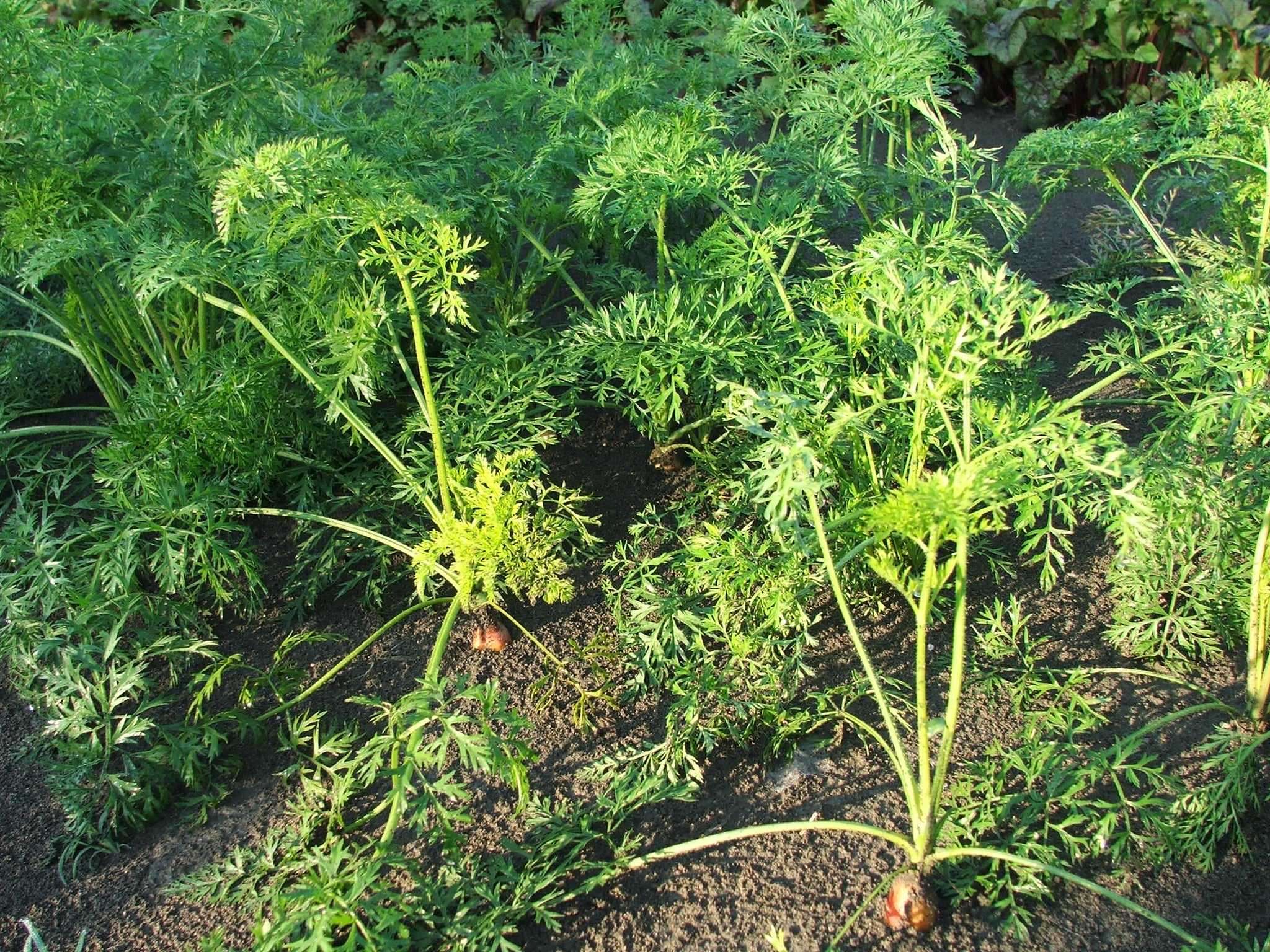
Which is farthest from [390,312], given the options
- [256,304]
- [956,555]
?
A: [956,555]

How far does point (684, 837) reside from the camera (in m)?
2.22

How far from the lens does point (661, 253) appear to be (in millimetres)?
2902

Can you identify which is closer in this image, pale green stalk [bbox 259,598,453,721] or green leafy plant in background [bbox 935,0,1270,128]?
pale green stalk [bbox 259,598,453,721]

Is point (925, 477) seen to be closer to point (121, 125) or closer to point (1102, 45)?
point (121, 125)

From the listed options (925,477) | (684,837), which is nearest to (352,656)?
(684,837)

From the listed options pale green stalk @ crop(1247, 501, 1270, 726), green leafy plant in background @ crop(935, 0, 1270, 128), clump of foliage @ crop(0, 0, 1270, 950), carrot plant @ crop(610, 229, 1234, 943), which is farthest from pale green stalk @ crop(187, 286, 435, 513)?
green leafy plant in background @ crop(935, 0, 1270, 128)

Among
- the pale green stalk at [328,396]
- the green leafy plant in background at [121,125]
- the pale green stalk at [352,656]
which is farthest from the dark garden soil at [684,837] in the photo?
the green leafy plant in background at [121,125]

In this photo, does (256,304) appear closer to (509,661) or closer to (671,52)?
(509,661)

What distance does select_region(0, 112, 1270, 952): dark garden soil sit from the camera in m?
2.03

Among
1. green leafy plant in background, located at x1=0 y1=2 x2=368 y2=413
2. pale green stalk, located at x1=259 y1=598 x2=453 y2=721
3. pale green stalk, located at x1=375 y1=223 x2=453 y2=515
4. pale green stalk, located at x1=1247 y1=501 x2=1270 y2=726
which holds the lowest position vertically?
pale green stalk, located at x1=1247 y1=501 x2=1270 y2=726

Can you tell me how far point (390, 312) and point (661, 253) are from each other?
2.46 feet

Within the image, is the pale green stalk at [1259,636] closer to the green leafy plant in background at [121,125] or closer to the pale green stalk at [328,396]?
the pale green stalk at [328,396]

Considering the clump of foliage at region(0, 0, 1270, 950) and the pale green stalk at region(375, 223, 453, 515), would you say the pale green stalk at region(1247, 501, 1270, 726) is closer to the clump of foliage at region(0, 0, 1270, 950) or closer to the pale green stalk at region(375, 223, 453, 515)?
the clump of foliage at region(0, 0, 1270, 950)

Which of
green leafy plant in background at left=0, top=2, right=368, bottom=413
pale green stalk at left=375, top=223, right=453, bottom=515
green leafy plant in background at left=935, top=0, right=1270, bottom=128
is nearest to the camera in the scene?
pale green stalk at left=375, top=223, right=453, bottom=515
